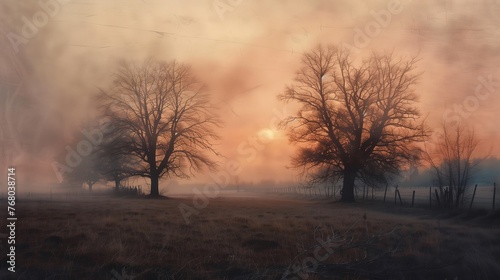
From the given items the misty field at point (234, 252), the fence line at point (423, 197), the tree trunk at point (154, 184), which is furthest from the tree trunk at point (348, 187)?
the misty field at point (234, 252)

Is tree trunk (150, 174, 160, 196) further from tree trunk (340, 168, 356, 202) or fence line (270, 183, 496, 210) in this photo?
tree trunk (340, 168, 356, 202)

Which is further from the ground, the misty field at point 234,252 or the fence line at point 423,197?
the misty field at point 234,252

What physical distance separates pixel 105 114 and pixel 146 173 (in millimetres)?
6015

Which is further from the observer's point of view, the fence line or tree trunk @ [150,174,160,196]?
tree trunk @ [150,174,160,196]

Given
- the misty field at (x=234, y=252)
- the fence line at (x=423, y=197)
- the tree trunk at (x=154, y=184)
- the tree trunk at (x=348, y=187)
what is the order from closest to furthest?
the misty field at (x=234, y=252), the fence line at (x=423, y=197), the tree trunk at (x=348, y=187), the tree trunk at (x=154, y=184)

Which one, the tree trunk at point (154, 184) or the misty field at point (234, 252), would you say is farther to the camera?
the tree trunk at point (154, 184)

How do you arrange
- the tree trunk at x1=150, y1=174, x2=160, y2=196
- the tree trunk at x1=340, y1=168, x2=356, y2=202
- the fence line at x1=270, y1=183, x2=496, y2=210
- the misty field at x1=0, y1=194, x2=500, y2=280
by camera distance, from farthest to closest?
the tree trunk at x1=150, y1=174, x2=160, y2=196
the tree trunk at x1=340, y1=168, x2=356, y2=202
the fence line at x1=270, y1=183, x2=496, y2=210
the misty field at x1=0, y1=194, x2=500, y2=280

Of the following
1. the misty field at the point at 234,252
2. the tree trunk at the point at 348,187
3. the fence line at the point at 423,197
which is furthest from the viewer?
the tree trunk at the point at 348,187

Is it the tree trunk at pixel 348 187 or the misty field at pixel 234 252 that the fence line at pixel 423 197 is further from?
the misty field at pixel 234 252

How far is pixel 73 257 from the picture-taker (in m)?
6.77

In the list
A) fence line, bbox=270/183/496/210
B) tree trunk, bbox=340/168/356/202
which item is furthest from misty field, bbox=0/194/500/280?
tree trunk, bbox=340/168/356/202

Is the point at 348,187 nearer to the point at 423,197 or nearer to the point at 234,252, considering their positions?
the point at 423,197

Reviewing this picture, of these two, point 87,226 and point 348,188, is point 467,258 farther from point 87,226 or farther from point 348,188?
point 348,188

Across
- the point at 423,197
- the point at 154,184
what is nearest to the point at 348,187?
the point at 423,197
